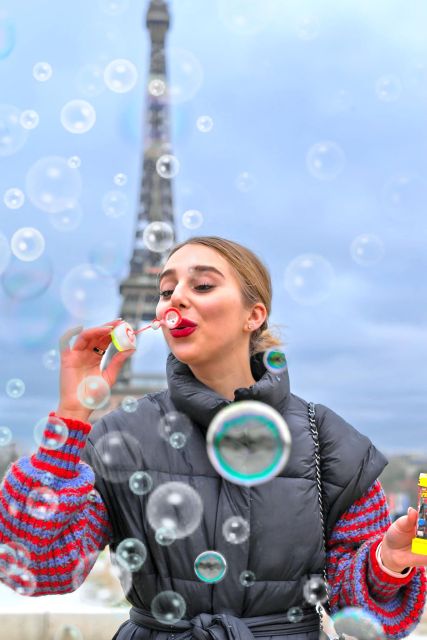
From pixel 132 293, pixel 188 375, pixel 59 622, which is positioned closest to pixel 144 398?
pixel 188 375

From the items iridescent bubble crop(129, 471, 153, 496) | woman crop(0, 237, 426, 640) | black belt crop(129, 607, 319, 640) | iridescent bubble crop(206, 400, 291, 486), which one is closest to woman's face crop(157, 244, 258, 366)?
woman crop(0, 237, 426, 640)

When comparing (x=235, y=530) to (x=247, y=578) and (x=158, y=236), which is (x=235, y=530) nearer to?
(x=247, y=578)

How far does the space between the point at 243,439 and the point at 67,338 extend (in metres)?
0.73

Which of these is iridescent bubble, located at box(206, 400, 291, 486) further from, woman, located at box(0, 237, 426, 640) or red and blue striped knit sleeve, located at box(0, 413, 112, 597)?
red and blue striped knit sleeve, located at box(0, 413, 112, 597)

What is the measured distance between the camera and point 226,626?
246 centimetres

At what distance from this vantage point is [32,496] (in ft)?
7.93

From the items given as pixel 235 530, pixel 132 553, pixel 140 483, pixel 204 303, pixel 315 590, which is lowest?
pixel 315 590

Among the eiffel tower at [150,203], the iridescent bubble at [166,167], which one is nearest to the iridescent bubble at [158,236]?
the iridescent bubble at [166,167]

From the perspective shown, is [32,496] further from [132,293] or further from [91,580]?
[132,293]

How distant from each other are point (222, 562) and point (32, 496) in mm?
619

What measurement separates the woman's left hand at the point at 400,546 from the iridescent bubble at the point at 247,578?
44 centimetres

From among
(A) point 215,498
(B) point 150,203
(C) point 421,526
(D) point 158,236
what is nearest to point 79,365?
(A) point 215,498

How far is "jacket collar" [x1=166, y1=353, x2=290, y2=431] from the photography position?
276cm

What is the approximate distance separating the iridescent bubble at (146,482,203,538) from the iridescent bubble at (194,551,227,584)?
10 cm
